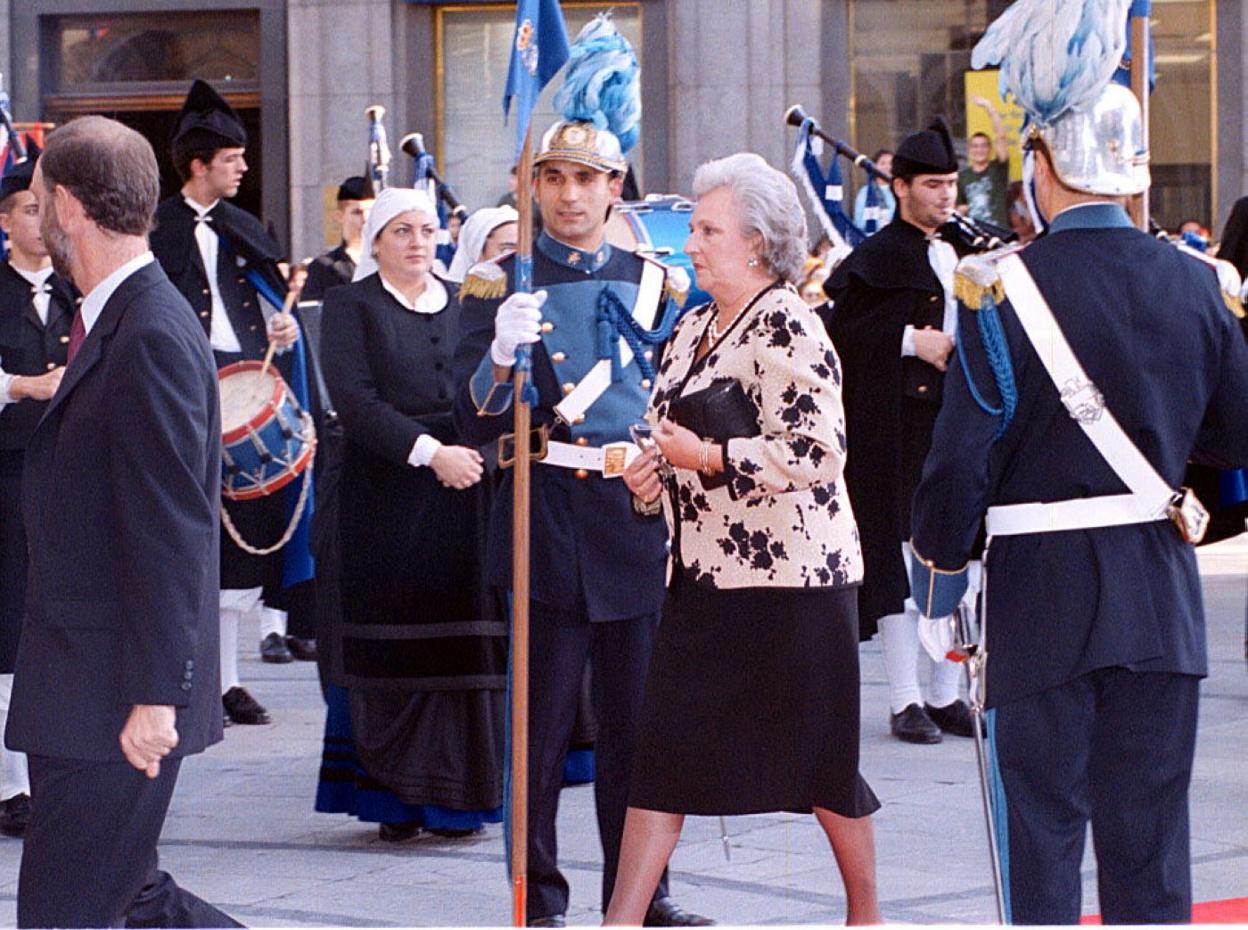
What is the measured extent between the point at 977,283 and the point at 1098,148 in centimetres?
38

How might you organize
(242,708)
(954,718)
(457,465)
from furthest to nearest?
(242,708) < (954,718) < (457,465)

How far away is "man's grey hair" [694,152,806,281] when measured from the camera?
5770 millimetres

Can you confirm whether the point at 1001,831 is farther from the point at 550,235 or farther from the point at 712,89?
the point at 712,89

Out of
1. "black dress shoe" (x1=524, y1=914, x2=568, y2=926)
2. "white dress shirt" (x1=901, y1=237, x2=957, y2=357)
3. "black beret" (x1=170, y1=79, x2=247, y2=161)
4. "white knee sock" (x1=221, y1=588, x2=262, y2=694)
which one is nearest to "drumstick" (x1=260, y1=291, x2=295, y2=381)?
"black beret" (x1=170, y1=79, x2=247, y2=161)

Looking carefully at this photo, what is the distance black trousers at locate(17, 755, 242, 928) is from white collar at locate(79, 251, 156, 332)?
2.71ft

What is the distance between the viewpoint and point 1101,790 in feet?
16.6

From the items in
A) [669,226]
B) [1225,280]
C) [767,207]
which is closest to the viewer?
[1225,280]

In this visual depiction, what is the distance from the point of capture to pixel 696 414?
568 centimetres

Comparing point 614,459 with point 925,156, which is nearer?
point 614,459

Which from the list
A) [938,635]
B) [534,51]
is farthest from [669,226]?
[938,635]

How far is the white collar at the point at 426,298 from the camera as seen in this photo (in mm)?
8000

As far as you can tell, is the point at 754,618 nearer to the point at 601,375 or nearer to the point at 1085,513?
the point at 1085,513

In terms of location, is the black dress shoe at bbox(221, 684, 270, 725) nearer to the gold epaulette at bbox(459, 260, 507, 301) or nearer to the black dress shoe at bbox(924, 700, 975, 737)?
the black dress shoe at bbox(924, 700, 975, 737)

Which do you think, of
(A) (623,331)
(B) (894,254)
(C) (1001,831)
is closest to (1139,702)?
(C) (1001,831)
